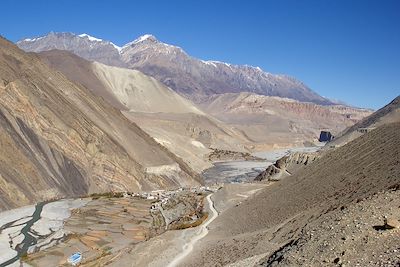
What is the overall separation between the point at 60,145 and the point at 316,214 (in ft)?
163

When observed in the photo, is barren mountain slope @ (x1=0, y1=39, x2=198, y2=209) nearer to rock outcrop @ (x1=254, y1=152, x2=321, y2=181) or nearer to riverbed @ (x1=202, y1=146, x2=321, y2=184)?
riverbed @ (x1=202, y1=146, x2=321, y2=184)

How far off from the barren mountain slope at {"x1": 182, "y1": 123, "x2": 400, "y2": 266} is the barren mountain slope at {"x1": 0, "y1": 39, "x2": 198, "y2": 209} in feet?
92.4

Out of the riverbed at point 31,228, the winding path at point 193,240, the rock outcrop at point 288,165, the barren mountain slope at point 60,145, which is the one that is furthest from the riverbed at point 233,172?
the winding path at point 193,240

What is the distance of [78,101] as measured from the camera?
8925 cm

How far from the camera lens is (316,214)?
90.8 ft

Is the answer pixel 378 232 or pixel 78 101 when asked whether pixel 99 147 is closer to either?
pixel 78 101

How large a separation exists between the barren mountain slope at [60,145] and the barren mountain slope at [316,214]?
1109 inches

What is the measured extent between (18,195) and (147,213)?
13937 millimetres

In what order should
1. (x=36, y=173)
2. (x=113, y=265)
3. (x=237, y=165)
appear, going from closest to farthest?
1. (x=113, y=265)
2. (x=36, y=173)
3. (x=237, y=165)

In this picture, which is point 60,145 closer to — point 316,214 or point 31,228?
point 31,228

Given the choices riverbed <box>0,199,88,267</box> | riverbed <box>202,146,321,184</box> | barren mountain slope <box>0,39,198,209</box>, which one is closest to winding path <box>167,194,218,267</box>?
riverbed <box>0,199,88,267</box>

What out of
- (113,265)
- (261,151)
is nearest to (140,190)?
A: (113,265)

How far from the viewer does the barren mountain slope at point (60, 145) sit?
198 ft

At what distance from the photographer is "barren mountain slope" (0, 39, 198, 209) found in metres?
60.5
